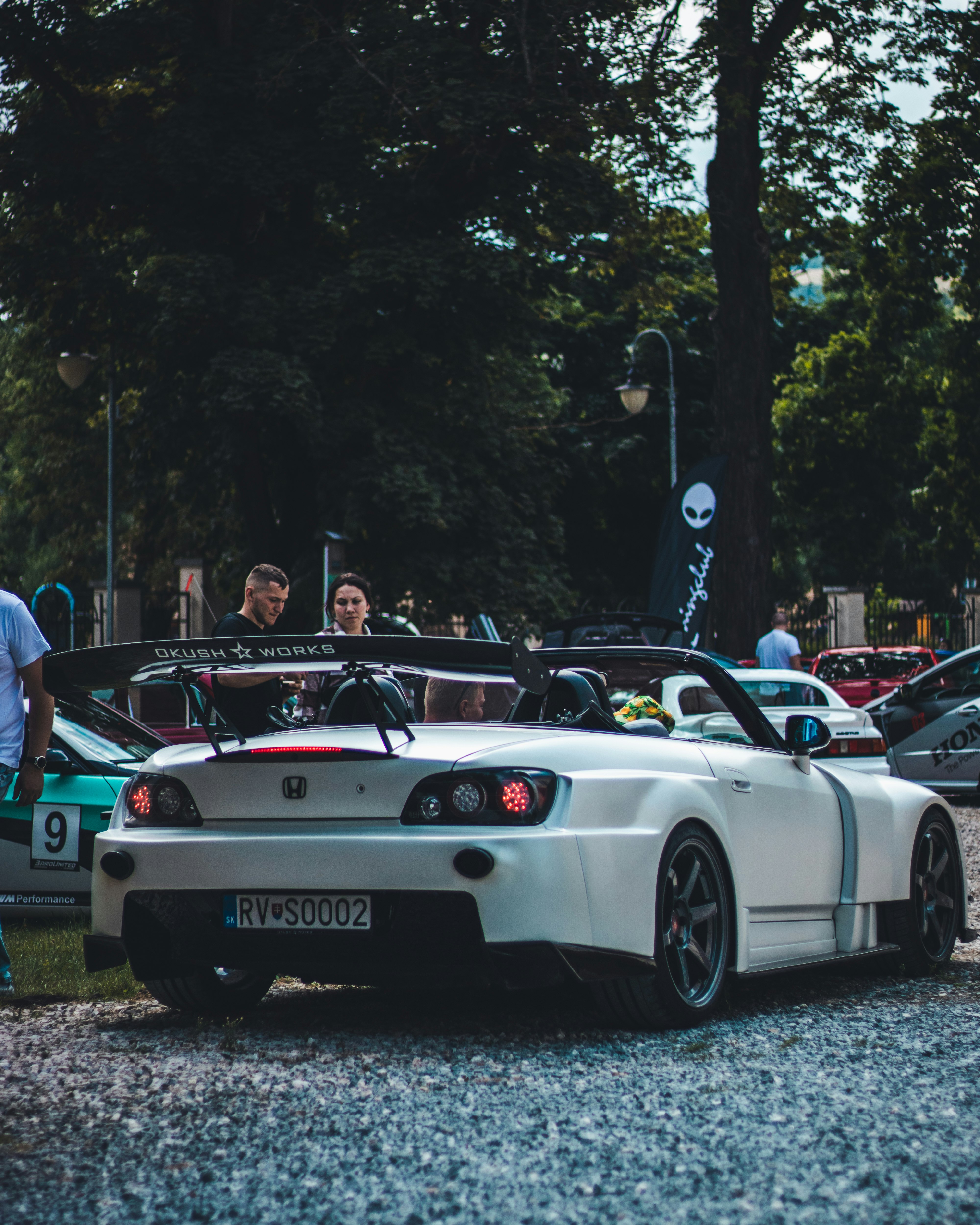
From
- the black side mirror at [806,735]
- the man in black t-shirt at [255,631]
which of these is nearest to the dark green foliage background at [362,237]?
the man in black t-shirt at [255,631]

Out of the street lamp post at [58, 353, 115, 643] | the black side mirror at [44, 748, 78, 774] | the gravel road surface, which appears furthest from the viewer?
the street lamp post at [58, 353, 115, 643]

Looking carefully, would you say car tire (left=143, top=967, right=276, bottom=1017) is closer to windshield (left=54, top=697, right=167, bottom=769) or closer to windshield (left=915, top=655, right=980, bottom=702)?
windshield (left=54, top=697, right=167, bottom=769)

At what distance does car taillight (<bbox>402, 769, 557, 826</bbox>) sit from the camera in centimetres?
501

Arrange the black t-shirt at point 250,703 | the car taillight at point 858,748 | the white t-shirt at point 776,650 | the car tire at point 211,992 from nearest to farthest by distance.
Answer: the car tire at point 211,992
the black t-shirt at point 250,703
the car taillight at point 858,748
the white t-shirt at point 776,650

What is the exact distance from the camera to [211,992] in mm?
5875

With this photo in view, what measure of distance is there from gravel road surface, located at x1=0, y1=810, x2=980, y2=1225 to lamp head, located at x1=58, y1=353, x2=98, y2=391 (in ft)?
64.1

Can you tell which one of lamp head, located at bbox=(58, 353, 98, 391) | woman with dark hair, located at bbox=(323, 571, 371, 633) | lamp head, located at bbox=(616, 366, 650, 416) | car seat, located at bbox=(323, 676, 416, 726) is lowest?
car seat, located at bbox=(323, 676, 416, 726)

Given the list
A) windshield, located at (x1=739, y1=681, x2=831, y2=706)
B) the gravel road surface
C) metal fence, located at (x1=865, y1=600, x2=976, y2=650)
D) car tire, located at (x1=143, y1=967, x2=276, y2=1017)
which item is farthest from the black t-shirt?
metal fence, located at (x1=865, y1=600, x2=976, y2=650)

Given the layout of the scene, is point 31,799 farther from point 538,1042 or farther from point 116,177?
point 116,177

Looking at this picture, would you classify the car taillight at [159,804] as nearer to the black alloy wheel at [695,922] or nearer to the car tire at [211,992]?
the car tire at [211,992]

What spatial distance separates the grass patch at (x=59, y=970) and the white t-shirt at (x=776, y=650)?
42.8 ft

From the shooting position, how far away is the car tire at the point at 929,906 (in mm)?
6816

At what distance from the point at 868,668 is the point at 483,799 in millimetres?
22331

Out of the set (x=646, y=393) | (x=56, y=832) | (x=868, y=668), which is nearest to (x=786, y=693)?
(x=56, y=832)
